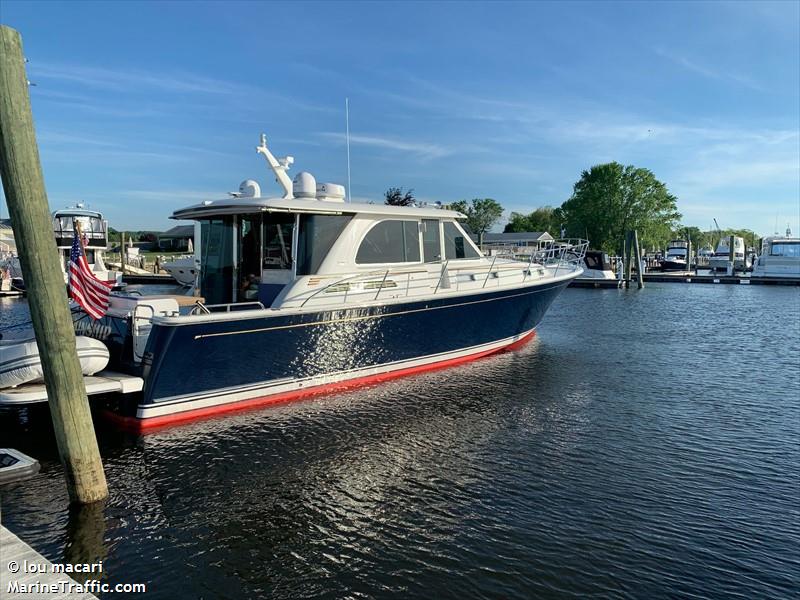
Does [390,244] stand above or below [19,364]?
above

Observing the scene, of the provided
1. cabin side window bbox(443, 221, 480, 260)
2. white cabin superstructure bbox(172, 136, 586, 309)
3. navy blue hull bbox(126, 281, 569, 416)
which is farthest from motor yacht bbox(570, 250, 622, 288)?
white cabin superstructure bbox(172, 136, 586, 309)

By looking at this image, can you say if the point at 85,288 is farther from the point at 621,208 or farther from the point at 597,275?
the point at 621,208

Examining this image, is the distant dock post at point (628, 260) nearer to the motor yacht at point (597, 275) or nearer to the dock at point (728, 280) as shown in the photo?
the motor yacht at point (597, 275)

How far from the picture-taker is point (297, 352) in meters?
9.45

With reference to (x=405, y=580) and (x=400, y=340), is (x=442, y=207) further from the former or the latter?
(x=405, y=580)

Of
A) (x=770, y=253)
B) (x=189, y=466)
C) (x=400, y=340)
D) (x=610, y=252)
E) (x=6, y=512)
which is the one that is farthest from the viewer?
(x=610, y=252)

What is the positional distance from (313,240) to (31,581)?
7.12 m

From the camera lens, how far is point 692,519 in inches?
234

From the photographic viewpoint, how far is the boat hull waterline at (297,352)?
8.12 m

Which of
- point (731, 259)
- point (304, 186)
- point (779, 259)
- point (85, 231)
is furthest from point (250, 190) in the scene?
point (731, 259)

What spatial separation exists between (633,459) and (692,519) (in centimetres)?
158

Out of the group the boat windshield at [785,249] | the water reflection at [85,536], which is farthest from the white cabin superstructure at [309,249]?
the boat windshield at [785,249]

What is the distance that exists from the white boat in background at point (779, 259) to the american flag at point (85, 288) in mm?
47773

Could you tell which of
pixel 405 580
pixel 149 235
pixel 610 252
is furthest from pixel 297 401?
pixel 149 235
